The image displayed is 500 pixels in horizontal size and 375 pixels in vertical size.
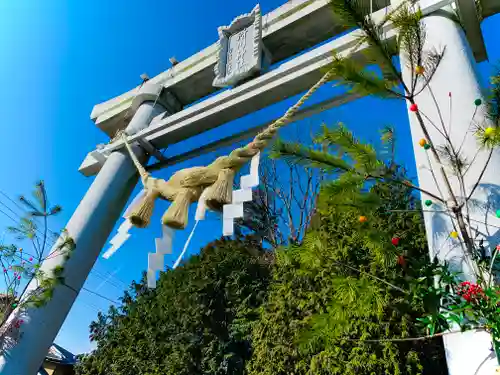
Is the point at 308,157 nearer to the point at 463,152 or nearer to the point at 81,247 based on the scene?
the point at 463,152

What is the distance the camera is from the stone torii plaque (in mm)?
3852

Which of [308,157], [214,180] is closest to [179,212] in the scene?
[214,180]

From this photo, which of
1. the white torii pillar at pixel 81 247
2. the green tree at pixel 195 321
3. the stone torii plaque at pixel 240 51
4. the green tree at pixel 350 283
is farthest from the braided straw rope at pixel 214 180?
the green tree at pixel 195 321

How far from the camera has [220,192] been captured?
249 centimetres

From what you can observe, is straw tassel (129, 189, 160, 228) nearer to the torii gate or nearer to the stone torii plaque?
the torii gate

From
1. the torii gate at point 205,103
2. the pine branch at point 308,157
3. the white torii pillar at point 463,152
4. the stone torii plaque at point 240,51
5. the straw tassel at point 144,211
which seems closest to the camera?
the white torii pillar at point 463,152

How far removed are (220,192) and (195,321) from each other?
428 centimetres

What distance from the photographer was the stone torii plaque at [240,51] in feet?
12.6

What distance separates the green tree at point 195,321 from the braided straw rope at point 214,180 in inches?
138

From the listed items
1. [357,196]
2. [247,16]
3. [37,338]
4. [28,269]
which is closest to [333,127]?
[357,196]

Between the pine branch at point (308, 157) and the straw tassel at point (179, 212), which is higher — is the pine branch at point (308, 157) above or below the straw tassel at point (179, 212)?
below

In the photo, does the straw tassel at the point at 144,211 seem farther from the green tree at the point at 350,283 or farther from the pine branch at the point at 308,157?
the pine branch at the point at 308,157

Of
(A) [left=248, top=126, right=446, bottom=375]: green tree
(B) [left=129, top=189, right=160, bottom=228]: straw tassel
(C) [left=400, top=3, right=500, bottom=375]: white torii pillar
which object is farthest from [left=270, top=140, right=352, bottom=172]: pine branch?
(B) [left=129, top=189, right=160, bottom=228]: straw tassel

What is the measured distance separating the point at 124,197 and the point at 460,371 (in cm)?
345
